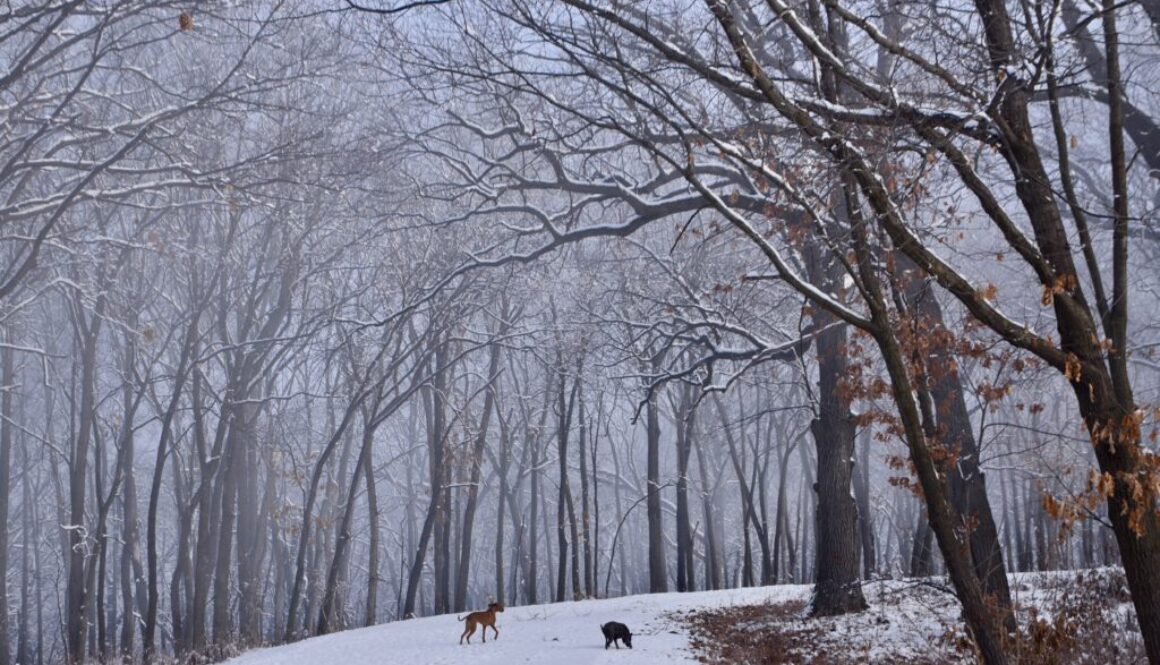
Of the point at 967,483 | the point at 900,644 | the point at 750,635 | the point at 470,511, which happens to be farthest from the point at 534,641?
the point at 470,511

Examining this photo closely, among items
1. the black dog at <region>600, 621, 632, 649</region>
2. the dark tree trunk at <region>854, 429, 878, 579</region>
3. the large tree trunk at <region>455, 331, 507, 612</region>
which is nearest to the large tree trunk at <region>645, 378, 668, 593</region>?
the large tree trunk at <region>455, 331, 507, 612</region>

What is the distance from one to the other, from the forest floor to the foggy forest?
0.74m

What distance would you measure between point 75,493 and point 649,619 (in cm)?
1312

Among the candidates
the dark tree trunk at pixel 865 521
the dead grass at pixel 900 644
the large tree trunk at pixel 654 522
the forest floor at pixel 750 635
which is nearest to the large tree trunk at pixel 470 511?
the large tree trunk at pixel 654 522

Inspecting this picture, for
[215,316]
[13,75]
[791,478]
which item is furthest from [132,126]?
[791,478]

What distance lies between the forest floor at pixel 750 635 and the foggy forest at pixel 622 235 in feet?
2.43

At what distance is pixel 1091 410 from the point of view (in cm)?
571

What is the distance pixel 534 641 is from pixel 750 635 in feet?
→ 9.13

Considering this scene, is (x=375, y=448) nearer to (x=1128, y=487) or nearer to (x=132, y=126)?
(x=132, y=126)

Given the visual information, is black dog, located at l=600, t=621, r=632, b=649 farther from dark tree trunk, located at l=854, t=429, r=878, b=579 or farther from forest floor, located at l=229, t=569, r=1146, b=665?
dark tree trunk, located at l=854, t=429, r=878, b=579

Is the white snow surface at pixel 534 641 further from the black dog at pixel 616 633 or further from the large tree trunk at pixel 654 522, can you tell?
→ the large tree trunk at pixel 654 522

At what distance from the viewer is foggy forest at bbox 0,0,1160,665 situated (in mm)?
5996

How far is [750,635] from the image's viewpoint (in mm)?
12336

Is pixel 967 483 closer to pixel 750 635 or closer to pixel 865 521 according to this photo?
pixel 750 635
